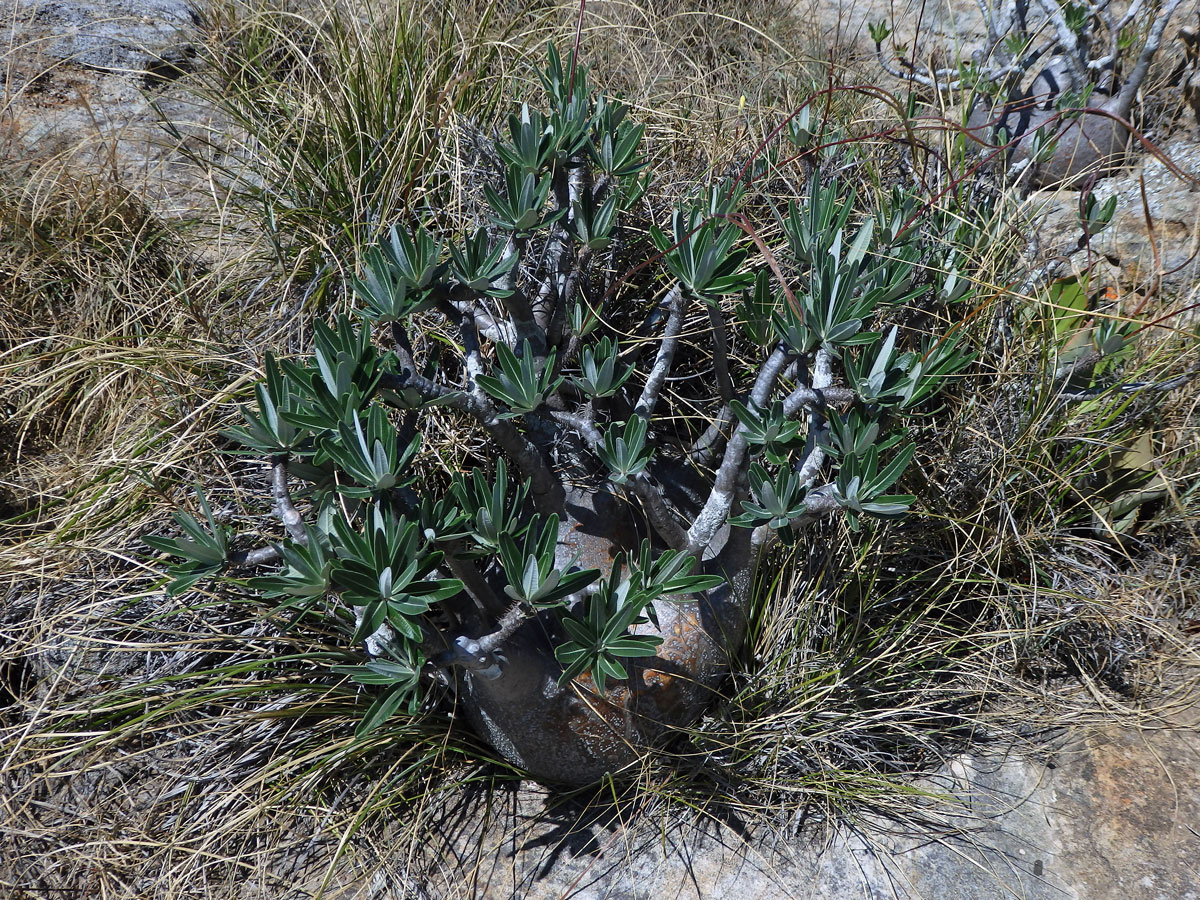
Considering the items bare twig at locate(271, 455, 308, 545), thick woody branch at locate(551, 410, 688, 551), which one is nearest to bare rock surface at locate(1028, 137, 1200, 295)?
thick woody branch at locate(551, 410, 688, 551)

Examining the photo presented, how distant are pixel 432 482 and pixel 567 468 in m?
0.44

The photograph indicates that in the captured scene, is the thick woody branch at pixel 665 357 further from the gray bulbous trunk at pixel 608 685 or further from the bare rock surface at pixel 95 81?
the bare rock surface at pixel 95 81

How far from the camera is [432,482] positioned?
2.00 m

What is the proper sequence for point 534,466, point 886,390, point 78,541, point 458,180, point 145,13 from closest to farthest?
point 886,390
point 534,466
point 78,541
point 458,180
point 145,13

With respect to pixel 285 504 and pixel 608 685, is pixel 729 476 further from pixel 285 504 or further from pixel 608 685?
pixel 285 504

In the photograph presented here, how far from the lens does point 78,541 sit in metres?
1.90

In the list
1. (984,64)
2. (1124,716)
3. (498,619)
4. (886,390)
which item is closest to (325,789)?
(498,619)

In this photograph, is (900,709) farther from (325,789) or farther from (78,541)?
(78,541)

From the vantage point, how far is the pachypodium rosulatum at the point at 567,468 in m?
1.27

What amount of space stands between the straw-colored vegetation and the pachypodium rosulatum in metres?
0.20

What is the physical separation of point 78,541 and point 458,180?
51.3 inches

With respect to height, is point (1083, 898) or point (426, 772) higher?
point (1083, 898)

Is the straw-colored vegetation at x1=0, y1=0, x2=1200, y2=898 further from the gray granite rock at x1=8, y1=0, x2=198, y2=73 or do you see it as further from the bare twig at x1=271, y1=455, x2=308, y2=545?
the gray granite rock at x1=8, y1=0, x2=198, y2=73

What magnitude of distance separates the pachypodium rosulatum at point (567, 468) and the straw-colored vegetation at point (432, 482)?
7.7 inches
